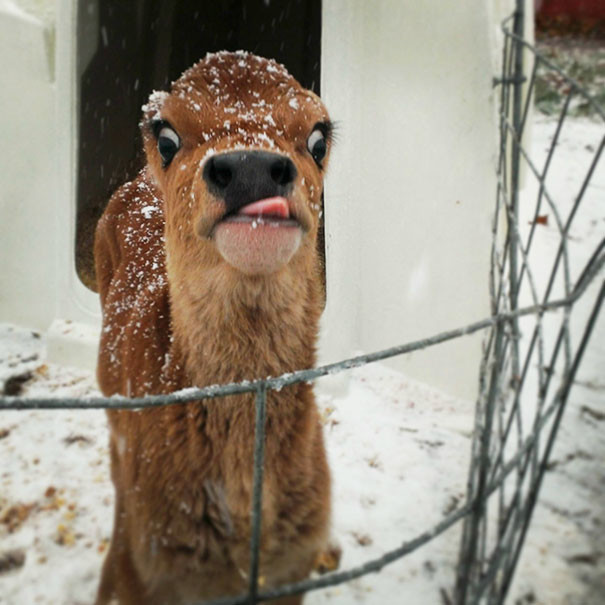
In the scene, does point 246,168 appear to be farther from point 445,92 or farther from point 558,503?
point 558,503

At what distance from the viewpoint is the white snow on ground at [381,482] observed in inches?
25.8

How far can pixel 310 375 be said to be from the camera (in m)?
0.46

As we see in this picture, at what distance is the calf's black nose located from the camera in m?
0.58

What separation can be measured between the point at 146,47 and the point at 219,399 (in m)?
0.56

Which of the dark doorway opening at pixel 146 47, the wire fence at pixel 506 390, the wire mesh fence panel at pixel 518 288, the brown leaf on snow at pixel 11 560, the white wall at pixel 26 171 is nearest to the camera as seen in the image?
the wire fence at pixel 506 390

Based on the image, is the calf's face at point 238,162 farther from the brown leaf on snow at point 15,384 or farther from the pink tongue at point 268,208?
the brown leaf on snow at point 15,384

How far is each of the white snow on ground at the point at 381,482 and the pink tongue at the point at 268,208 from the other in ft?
1.42

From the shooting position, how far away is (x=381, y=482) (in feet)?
2.74

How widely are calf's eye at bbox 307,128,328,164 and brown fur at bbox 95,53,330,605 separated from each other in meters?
0.02

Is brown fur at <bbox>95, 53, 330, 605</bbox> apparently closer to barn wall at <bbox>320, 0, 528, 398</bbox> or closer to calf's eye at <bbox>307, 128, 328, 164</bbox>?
calf's eye at <bbox>307, 128, 328, 164</bbox>

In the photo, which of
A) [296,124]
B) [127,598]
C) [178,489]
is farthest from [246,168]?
[127,598]

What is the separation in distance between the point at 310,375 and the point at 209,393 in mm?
88

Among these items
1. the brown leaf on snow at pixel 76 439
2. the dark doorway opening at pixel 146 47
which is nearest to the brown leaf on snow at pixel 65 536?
the brown leaf on snow at pixel 76 439

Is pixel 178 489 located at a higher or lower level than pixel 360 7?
lower
